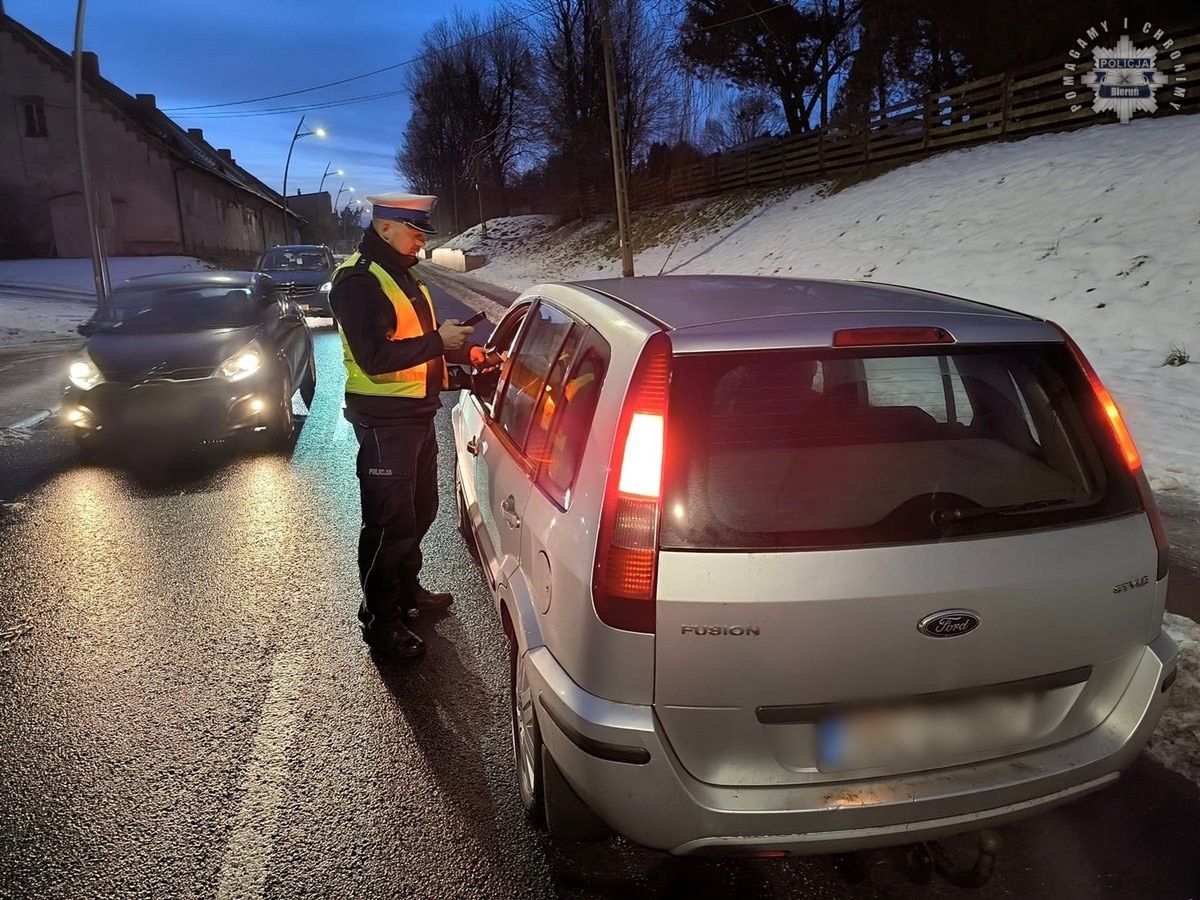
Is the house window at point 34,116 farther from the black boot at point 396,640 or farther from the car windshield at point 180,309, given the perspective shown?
the black boot at point 396,640

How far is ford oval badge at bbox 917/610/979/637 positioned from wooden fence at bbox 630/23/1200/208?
16216 millimetres

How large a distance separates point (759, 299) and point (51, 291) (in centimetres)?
3154

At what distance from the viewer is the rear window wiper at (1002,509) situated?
185 cm

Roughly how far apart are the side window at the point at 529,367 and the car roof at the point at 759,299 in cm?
21

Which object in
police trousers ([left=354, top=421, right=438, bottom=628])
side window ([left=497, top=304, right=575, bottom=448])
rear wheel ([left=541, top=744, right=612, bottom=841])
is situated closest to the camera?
rear wheel ([left=541, top=744, right=612, bottom=841])

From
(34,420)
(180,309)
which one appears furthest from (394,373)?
(34,420)

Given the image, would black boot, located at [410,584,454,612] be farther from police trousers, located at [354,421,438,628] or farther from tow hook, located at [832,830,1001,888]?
tow hook, located at [832,830,1001,888]

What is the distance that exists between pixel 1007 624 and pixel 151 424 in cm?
672

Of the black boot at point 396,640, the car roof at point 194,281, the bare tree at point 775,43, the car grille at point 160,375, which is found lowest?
the black boot at point 396,640

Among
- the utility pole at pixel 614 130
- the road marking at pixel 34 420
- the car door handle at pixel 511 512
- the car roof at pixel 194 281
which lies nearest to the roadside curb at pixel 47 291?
the utility pole at pixel 614 130

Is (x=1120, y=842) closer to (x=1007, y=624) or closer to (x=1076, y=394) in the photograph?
(x=1007, y=624)

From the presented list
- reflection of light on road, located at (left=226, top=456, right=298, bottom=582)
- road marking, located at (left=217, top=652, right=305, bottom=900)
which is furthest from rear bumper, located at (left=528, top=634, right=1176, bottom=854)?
reflection of light on road, located at (left=226, top=456, right=298, bottom=582)

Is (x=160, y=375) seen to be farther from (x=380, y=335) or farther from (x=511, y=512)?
(x=511, y=512)

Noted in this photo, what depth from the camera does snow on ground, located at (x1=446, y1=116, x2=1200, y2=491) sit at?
7.71 m
